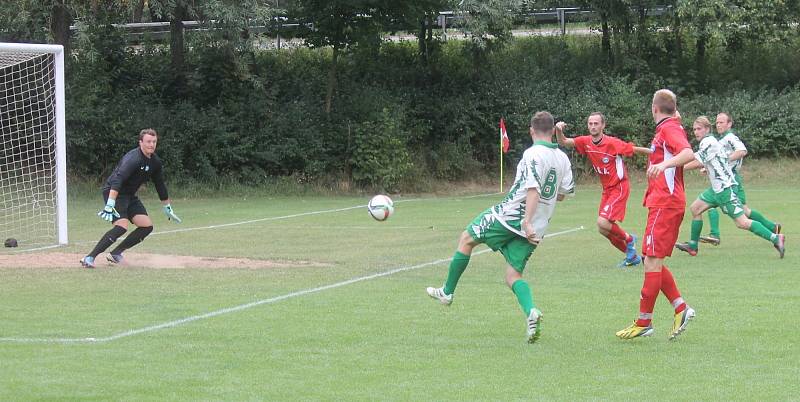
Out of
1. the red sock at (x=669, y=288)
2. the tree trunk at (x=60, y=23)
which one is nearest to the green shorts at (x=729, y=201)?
the red sock at (x=669, y=288)

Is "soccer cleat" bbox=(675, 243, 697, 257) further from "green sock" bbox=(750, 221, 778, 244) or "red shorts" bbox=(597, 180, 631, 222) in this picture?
"red shorts" bbox=(597, 180, 631, 222)

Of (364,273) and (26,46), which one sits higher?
(26,46)

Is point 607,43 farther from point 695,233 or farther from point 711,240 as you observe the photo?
point 695,233

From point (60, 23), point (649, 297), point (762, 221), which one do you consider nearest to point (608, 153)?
point (762, 221)

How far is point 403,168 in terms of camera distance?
30375 millimetres

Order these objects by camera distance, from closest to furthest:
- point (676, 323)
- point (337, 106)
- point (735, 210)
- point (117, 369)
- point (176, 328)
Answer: point (117, 369)
point (676, 323)
point (176, 328)
point (735, 210)
point (337, 106)

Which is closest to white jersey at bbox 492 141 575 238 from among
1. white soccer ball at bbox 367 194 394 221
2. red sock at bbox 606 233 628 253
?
white soccer ball at bbox 367 194 394 221

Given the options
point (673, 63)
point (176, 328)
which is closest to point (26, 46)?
point (176, 328)

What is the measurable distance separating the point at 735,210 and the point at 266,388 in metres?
9.04

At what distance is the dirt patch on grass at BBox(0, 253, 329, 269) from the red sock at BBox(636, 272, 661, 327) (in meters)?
6.18

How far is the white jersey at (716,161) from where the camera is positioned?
46.7 feet

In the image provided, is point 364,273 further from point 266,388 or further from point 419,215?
point 419,215

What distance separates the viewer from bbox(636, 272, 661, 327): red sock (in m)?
8.62

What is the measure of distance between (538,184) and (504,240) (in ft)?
1.95
